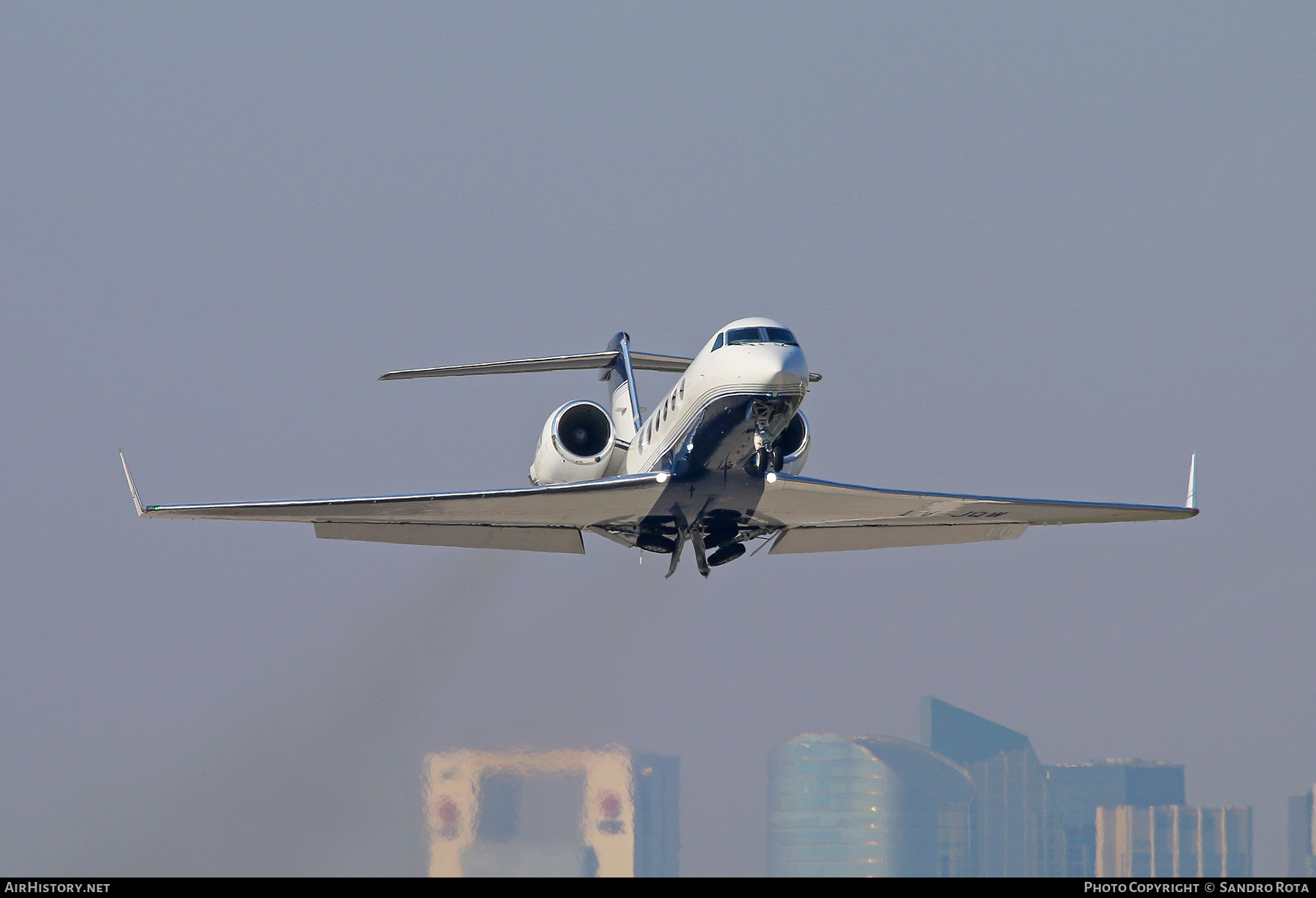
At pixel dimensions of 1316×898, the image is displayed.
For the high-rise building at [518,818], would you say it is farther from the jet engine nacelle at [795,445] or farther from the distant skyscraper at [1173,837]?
the distant skyscraper at [1173,837]

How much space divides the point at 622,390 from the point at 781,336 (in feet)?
25.3

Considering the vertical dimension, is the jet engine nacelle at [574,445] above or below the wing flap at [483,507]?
above

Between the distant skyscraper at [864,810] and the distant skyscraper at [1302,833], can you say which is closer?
the distant skyscraper at [864,810]

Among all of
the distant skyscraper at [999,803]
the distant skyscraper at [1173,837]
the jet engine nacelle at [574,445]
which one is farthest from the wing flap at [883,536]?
the distant skyscraper at [999,803]

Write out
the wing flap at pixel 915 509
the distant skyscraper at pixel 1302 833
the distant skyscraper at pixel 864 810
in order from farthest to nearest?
1. the distant skyscraper at pixel 1302 833
2. the distant skyscraper at pixel 864 810
3. the wing flap at pixel 915 509

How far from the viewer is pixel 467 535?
2562cm

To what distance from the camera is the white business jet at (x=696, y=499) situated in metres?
20.7

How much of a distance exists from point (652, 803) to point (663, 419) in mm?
11591

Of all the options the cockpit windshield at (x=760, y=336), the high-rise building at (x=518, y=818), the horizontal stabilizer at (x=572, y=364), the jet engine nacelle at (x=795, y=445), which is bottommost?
the high-rise building at (x=518, y=818)

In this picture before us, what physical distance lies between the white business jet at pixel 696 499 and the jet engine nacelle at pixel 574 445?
0.09 feet

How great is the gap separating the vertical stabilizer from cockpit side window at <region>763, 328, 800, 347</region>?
5.66 m

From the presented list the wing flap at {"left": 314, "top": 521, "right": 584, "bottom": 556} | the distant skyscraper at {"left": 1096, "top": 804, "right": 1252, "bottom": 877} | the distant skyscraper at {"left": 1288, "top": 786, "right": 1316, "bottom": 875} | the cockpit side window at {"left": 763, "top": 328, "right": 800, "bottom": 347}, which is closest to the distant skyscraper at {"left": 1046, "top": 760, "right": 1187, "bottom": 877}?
the distant skyscraper at {"left": 1096, "top": 804, "right": 1252, "bottom": 877}

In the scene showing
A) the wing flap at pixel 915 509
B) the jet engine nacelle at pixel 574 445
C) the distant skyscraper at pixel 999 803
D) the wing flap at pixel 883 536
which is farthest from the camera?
the distant skyscraper at pixel 999 803
